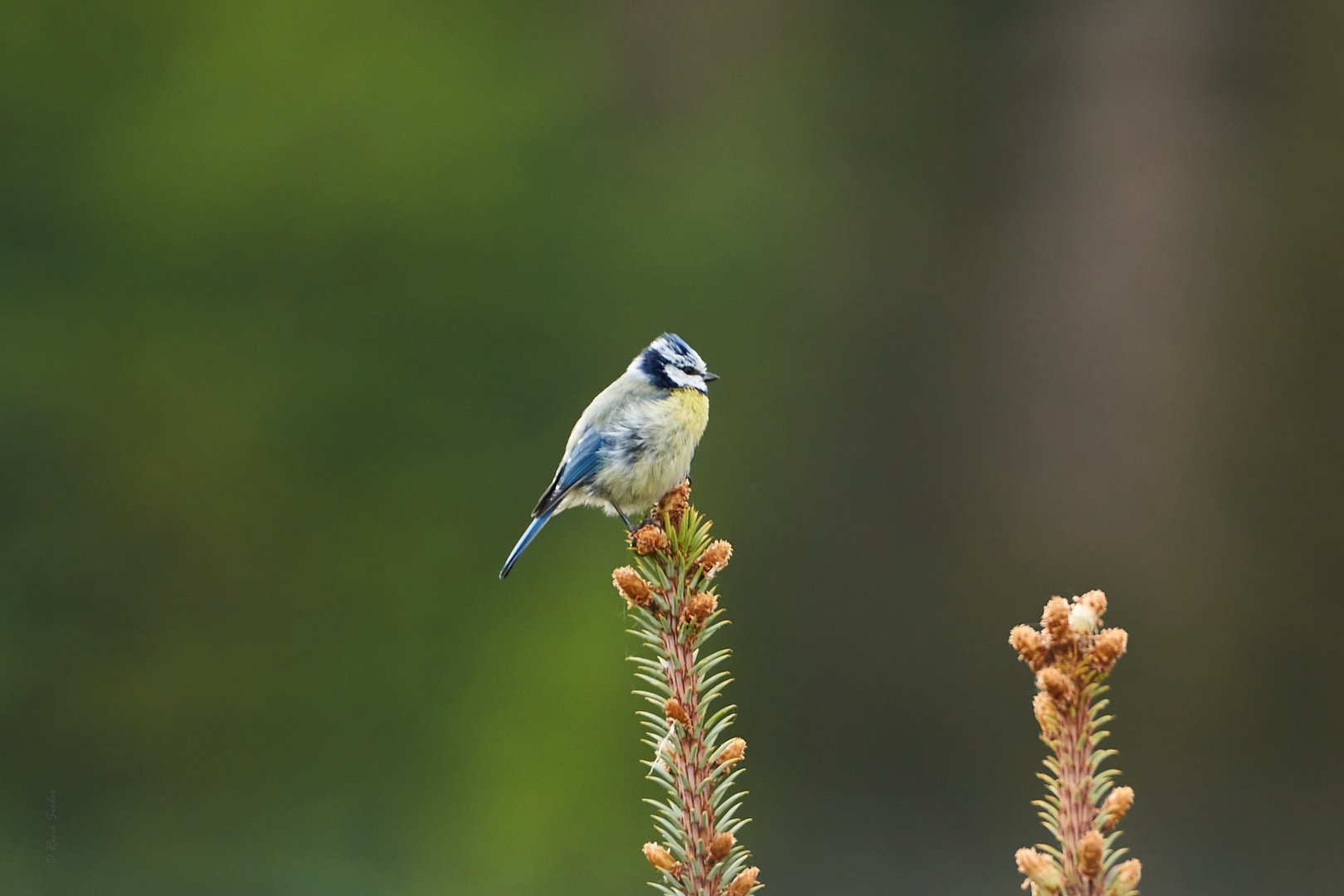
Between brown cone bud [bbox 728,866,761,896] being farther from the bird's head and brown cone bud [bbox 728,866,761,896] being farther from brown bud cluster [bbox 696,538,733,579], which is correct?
the bird's head

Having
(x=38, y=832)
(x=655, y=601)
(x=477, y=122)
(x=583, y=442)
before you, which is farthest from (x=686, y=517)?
(x=38, y=832)

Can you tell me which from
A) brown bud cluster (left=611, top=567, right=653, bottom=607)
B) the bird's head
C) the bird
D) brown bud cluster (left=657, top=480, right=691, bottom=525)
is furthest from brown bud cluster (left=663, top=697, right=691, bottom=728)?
the bird's head

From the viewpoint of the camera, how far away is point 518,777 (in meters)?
3.73

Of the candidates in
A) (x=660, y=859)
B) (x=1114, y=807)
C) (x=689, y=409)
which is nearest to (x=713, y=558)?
(x=660, y=859)

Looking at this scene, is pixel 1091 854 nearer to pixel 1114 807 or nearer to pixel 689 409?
pixel 1114 807

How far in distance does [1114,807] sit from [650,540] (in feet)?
1.39

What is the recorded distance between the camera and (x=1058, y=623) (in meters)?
0.68

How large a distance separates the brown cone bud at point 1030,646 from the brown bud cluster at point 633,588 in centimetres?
32

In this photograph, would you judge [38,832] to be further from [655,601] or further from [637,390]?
[655,601]

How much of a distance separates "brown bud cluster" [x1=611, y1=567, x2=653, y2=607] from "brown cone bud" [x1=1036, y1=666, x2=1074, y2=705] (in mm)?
336

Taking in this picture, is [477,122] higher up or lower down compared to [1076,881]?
higher up

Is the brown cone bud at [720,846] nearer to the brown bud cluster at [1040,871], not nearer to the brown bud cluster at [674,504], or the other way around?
the brown bud cluster at [1040,871]

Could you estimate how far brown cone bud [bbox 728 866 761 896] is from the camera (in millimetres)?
767

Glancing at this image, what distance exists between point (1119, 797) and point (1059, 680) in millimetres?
73
